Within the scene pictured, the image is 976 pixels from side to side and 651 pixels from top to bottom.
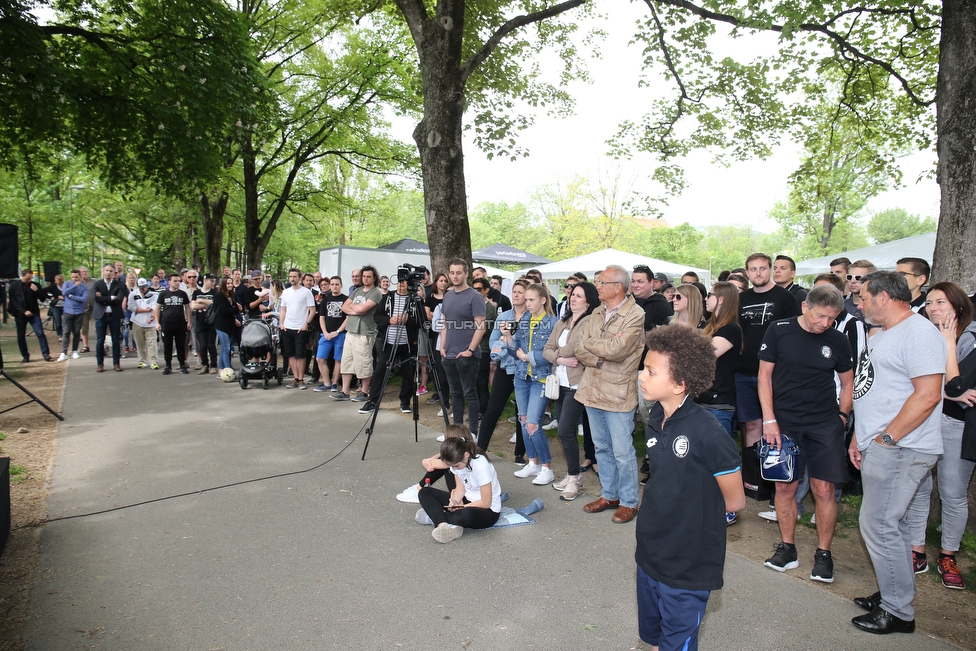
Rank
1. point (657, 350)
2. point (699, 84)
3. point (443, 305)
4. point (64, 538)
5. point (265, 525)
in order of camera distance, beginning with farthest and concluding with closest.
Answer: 1. point (699, 84)
2. point (443, 305)
3. point (265, 525)
4. point (64, 538)
5. point (657, 350)

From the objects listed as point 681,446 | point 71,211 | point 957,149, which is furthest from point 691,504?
point 71,211

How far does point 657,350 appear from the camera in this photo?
7.93ft

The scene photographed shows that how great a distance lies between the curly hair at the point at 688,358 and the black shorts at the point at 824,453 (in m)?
1.89

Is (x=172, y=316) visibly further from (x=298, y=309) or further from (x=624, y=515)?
(x=624, y=515)

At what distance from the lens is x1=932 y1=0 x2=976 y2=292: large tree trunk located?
506 cm

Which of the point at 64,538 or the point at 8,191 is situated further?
the point at 8,191

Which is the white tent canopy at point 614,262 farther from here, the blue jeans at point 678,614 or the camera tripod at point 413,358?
the blue jeans at point 678,614

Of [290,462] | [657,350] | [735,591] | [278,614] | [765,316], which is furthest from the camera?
[290,462]

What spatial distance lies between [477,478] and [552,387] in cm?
126

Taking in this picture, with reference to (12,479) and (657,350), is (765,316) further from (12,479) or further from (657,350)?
(12,479)

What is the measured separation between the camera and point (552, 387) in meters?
5.34

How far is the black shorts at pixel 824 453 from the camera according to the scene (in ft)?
12.1

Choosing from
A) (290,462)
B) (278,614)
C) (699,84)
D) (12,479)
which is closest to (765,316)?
(278,614)

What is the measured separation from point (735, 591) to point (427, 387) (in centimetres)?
735
